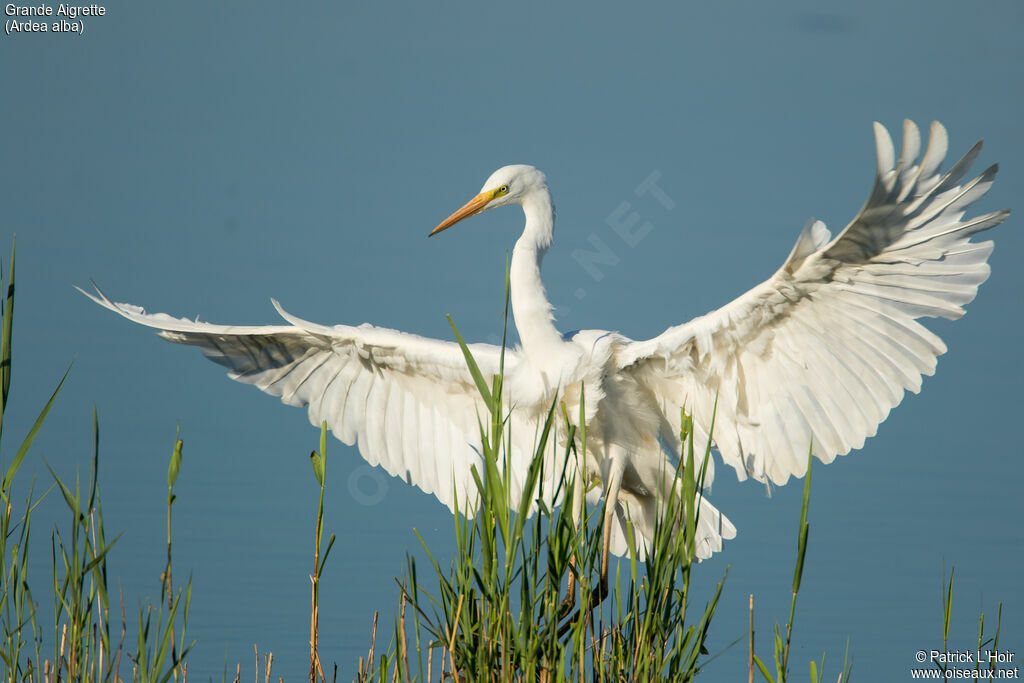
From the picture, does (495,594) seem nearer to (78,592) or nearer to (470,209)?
(78,592)

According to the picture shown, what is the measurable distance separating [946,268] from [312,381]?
9.47 feet

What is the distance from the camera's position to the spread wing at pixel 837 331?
3.56 m

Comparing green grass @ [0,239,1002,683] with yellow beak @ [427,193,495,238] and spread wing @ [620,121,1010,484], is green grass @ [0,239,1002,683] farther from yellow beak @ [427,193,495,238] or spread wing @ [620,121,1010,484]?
yellow beak @ [427,193,495,238]

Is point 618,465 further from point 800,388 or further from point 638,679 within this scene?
point 638,679

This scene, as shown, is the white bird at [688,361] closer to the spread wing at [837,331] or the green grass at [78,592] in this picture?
the spread wing at [837,331]

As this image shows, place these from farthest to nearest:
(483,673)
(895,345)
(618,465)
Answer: (618,465) → (895,345) → (483,673)

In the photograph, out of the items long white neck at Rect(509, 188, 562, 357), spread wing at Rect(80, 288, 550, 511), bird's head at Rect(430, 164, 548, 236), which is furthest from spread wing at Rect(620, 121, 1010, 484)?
bird's head at Rect(430, 164, 548, 236)

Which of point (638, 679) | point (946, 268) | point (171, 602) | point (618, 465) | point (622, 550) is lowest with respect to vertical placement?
point (638, 679)

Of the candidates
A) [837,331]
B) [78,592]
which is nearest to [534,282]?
[837,331]

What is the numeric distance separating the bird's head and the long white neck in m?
0.03

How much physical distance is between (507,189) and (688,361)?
1.38 meters

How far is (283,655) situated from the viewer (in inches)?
228

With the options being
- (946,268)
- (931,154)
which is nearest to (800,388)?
(946,268)

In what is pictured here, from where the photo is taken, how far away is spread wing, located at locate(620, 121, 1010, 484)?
3556 mm
